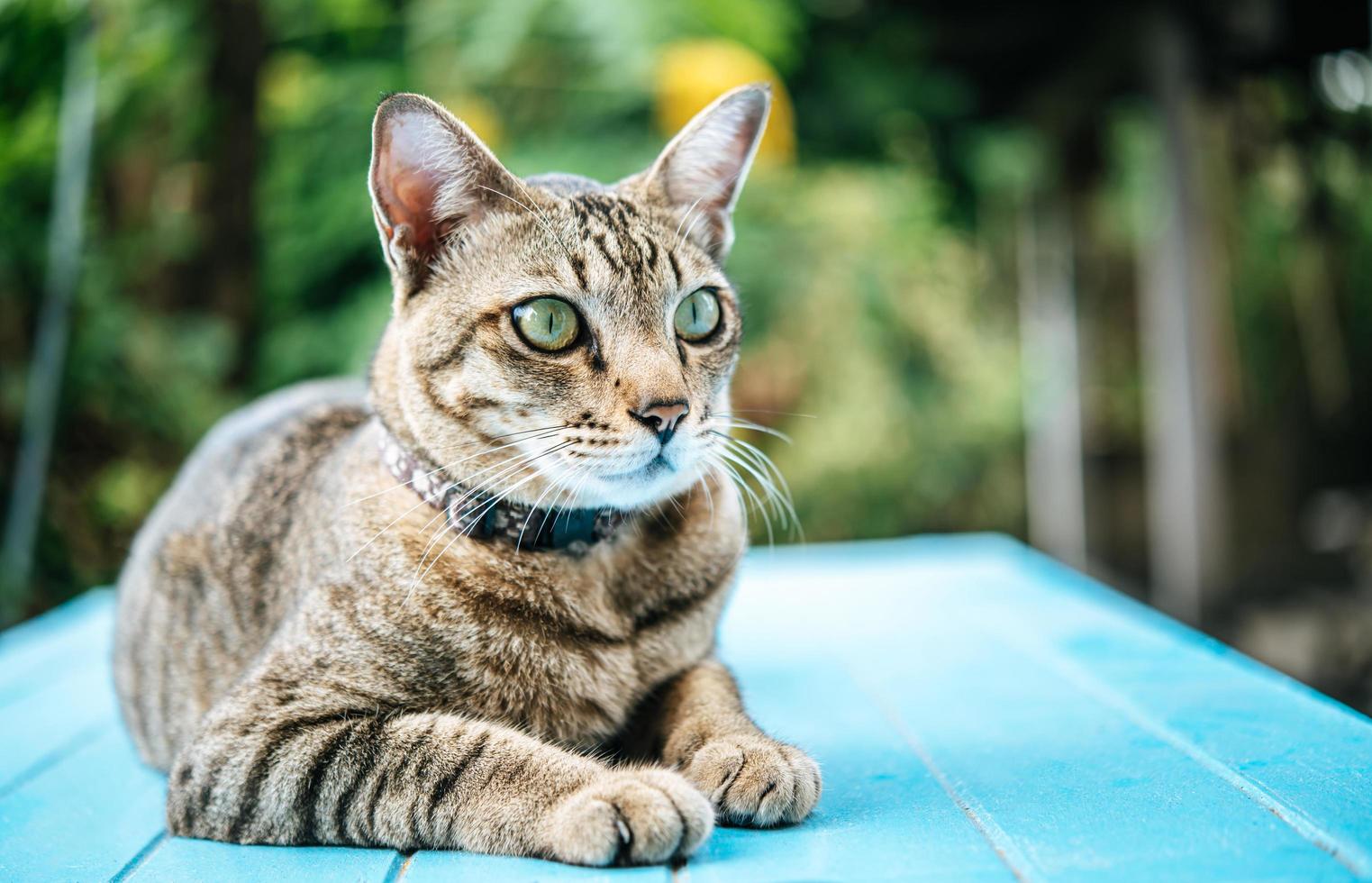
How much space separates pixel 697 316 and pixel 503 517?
0.37m

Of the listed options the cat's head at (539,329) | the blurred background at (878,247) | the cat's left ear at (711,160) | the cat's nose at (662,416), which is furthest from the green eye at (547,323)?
the blurred background at (878,247)

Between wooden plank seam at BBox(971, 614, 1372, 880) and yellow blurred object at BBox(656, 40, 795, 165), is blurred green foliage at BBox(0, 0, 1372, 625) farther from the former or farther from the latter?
wooden plank seam at BBox(971, 614, 1372, 880)

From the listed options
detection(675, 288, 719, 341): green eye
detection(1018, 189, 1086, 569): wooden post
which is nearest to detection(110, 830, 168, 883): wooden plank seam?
detection(675, 288, 719, 341): green eye

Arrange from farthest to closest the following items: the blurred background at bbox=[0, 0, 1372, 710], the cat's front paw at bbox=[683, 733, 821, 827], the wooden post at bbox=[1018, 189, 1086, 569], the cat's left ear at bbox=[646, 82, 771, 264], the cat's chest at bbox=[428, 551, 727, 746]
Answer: the wooden post at bbox=[1018, 189, 1086, 569] < the blurred background at bbox=[0, 0, 1372, 710] < the cat's left ear at bbox=[646, 82, 771, 264] < the cat's chest at bbox=[428, 551, 727, 746] < the cat's front paw at bbox=[683, 733, 821, 827]

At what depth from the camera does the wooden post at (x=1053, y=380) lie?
4.37 metres

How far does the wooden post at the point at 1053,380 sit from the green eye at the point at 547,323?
328 cm

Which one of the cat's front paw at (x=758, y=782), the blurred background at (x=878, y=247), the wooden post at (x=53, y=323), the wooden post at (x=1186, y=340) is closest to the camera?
the cat's front paw at (x=758, y=782)

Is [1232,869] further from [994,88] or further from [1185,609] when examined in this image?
[994,88]

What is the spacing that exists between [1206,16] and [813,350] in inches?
62.9

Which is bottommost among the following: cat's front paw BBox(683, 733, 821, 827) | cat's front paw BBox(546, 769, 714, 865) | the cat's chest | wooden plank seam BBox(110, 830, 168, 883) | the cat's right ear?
wooden plank seam BBox(110, 830, 168, 883)

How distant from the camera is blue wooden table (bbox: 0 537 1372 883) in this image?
1.16 m

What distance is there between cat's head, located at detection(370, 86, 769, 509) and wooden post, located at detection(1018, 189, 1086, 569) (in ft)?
10.4

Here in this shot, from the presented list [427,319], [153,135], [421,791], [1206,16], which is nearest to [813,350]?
[1206,16]

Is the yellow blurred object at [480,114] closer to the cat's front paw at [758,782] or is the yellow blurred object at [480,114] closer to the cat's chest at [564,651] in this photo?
the cat's chest at [564,651]
